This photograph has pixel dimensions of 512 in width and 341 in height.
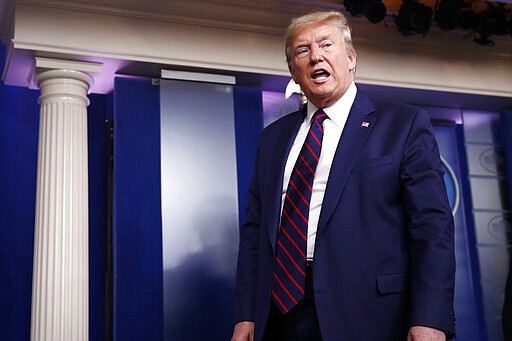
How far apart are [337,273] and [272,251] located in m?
0.21

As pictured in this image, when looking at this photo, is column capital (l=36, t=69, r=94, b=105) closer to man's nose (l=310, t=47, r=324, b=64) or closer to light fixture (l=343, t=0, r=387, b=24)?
light fixture (l=343, t=0, r=387, b=24)

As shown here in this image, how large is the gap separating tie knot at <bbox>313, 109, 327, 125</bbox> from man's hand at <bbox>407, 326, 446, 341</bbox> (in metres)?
0.63

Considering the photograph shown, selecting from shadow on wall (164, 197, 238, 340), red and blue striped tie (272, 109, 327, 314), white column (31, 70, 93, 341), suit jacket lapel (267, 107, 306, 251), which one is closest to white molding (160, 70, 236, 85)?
white column (31, 70, 93, 341)

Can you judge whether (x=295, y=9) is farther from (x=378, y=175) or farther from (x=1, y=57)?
(x=378, y=175)

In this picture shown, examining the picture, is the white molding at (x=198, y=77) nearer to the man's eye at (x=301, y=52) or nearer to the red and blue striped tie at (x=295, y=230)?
the man's eye at (x=301, y=52)

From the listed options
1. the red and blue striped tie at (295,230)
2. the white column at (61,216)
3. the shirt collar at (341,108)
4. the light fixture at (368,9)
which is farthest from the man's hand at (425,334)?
the light fixture at (368,9)

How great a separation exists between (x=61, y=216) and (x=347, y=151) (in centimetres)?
178

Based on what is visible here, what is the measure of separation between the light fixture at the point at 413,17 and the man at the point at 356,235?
188 centimetres

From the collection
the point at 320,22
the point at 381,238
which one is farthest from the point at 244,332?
the point at 320,22

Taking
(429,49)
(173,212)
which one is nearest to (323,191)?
(173,212)

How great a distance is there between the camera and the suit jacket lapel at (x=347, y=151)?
1.67 meters

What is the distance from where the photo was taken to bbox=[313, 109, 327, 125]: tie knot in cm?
187

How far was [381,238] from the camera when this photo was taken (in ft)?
5.42

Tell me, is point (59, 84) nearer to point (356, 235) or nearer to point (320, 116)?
point (320, 116)
